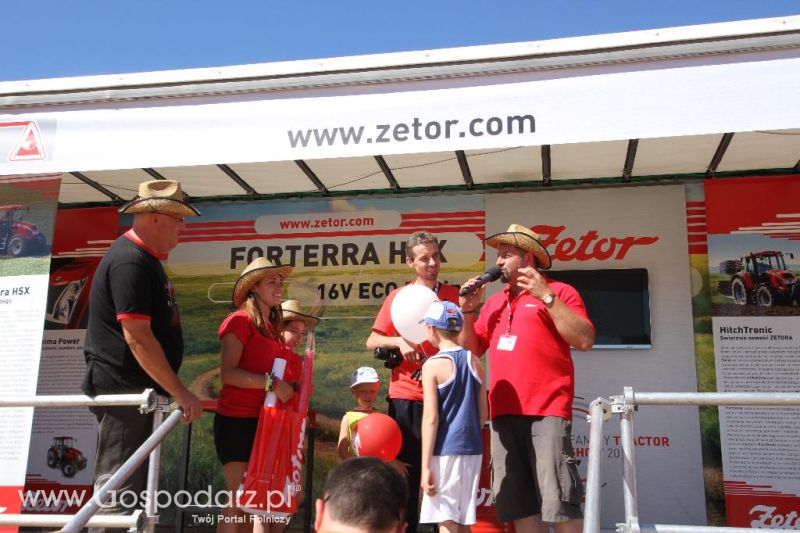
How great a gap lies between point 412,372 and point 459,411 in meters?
0.57

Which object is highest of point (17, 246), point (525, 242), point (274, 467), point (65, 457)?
point (17, 246)

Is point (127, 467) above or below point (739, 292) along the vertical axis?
below

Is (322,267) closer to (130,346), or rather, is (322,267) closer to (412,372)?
(412,372)

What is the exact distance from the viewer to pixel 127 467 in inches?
106

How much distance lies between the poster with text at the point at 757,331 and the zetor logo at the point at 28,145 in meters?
4.47

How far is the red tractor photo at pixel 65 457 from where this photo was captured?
6086mm

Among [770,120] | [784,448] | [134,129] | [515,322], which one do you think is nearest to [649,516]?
[784,448]

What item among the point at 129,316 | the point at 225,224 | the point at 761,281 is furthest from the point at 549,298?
the point at 225,224

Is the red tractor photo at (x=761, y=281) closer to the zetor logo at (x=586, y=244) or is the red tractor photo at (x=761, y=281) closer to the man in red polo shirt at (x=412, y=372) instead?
the zetor logo at (x=586, y=244)

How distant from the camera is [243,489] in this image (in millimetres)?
3518

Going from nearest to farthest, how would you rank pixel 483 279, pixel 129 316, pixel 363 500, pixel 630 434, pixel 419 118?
pixel 363 500
pixel 630 434
pixel 129 316
pixel 483 279
pixel 419 118

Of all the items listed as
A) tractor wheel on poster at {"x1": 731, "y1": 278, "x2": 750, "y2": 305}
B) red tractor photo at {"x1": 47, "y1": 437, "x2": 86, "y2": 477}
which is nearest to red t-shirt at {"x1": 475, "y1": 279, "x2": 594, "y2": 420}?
tractor wheel on poster at {"x1": 731, "y1": 278, "x2": 750, "y2": 305}

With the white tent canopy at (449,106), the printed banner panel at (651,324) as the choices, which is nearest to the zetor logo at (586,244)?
the printed banner panel at (651,324)

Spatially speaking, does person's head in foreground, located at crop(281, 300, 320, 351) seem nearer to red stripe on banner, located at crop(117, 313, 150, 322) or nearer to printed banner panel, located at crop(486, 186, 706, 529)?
printed banner panel, located at crop(486, 186, 706, 529)
